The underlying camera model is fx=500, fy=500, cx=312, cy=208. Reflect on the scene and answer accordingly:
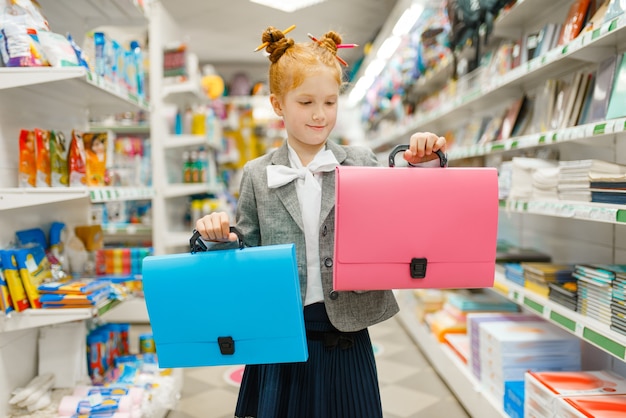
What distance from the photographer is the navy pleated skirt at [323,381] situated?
50.9 inches

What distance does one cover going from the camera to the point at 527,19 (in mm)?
2936

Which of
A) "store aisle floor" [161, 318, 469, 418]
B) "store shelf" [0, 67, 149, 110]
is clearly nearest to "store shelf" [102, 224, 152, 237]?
"store aisle floor" [161, 318, 469, 418]

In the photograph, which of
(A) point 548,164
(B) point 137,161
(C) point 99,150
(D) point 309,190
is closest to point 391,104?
(B) point 137,161

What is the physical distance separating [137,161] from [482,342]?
3315 millimetres

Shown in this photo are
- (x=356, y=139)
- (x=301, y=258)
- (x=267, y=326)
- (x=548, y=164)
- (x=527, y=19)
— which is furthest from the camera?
(x=356, y=139)

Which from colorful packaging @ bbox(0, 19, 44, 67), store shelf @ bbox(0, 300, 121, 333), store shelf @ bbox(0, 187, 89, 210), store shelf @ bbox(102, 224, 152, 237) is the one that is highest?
colorful packaging @ bbox(0, 19, 44, 67)

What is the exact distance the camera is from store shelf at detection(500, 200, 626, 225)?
5.24ft

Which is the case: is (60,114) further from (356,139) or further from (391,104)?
(356,139)

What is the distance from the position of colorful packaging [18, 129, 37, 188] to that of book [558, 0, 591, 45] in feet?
7.39

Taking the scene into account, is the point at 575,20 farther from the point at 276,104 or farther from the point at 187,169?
the point at 187,169

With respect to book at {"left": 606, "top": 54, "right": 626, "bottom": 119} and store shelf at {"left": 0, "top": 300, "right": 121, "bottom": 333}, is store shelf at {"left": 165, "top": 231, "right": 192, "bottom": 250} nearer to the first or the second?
store shelf at {"left": 0, "top": 300, "right": 121, "bottom": 333}

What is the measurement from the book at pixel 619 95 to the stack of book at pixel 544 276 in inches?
28.2

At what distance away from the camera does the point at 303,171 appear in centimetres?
134

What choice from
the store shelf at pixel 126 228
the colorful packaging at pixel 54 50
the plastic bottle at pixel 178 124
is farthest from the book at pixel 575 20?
the store shelf at pixel 126 228
